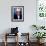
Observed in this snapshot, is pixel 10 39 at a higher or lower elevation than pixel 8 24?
lower

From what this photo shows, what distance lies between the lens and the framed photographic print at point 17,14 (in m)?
6.82

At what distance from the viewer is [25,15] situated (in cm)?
685

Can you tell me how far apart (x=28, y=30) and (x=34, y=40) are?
524 millimetres

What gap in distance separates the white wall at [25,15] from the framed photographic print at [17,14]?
0.13 meters

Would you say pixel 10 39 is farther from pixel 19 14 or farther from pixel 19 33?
pixel 19 14

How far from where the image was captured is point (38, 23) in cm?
688

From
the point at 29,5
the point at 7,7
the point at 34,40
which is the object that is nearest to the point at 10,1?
the point at 7,7

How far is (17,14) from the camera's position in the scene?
685 centimetres

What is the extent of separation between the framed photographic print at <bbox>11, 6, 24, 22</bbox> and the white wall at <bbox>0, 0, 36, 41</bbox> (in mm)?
128

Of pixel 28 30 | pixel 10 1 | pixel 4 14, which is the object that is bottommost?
pixel 28 30

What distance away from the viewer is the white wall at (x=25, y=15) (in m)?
6.79

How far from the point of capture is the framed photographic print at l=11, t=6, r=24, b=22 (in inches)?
269

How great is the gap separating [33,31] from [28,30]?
222 mm

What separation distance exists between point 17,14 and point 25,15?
35 cm
